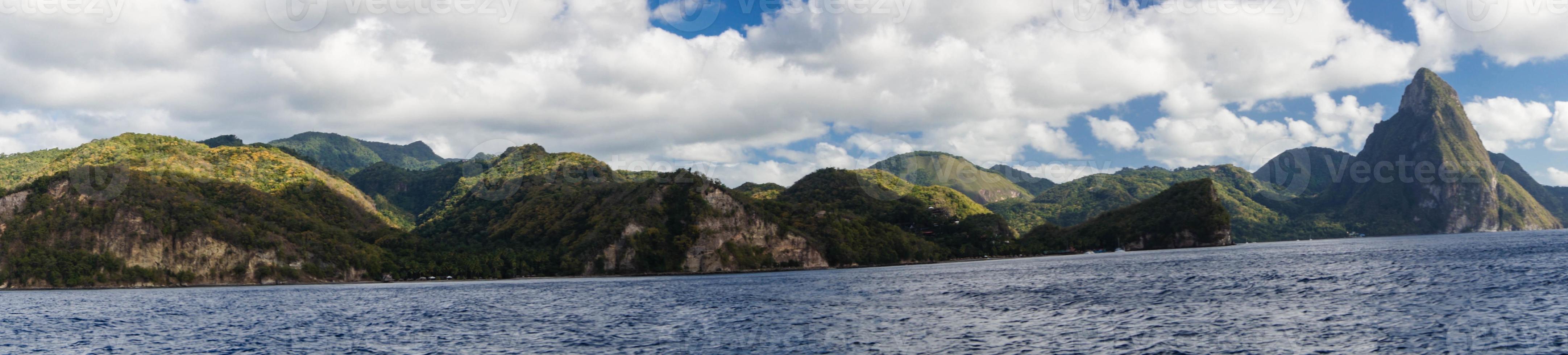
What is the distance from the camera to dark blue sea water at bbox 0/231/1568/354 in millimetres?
55281

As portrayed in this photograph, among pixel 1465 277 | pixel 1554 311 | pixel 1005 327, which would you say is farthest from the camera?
pixel 1465 277

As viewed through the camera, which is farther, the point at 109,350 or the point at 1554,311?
the point at 109,350

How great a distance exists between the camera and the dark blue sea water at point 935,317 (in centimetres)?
5528

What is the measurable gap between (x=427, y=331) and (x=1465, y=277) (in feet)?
350

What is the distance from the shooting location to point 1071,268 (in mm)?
173375

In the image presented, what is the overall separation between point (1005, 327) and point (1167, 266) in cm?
10348

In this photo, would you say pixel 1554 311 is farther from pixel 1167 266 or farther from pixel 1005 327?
pixel 1167 266

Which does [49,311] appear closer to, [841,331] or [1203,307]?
[841,331]

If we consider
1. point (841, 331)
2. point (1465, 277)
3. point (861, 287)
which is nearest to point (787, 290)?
point (861, 287)

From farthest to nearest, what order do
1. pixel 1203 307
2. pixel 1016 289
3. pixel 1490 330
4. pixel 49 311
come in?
pixel 49 311 < pixel 1016 289 < pixel 1203 307 < pixel 1490 330

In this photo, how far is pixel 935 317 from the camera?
76.6 m

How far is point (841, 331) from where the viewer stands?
69.1m

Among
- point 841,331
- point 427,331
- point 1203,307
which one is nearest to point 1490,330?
point 1203,307

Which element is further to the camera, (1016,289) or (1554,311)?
(1016,289)
